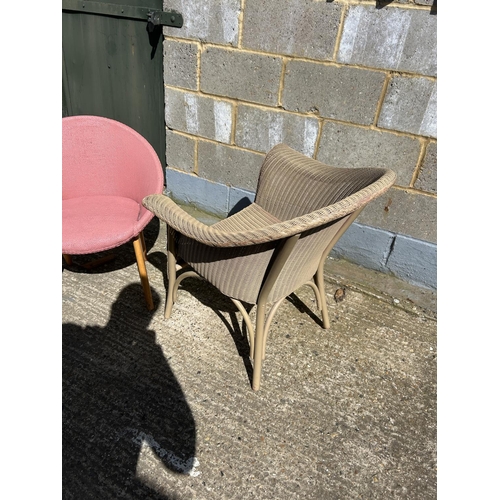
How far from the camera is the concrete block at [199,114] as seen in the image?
108 inches

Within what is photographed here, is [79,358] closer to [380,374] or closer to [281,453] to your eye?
[281,453]

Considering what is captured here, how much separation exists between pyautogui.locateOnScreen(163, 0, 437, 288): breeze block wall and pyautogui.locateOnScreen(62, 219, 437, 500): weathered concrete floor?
56 centimetres

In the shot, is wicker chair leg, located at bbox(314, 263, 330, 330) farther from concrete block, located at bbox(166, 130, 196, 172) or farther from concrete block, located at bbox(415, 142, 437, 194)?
concrete block, located at bbox(166, 130, 196, 172)

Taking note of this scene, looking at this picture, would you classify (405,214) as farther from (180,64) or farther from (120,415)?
(120,415)

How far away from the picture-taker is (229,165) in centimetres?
293

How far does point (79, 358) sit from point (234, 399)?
890 mm

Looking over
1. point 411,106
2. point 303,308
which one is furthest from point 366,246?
point 411,106

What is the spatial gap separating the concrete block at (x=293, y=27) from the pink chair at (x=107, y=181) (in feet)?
3.26

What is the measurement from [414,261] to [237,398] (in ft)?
5.00

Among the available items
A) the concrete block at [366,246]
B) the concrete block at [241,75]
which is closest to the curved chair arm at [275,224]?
the concrete block at [366,246]

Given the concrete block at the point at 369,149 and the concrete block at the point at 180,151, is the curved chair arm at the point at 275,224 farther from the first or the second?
the concrete block at the point at 180,151

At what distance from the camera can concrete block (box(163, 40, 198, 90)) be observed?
2.66 meters

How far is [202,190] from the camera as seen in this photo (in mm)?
3170

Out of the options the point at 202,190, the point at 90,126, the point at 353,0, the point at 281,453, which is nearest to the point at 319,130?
the point at 353,0
